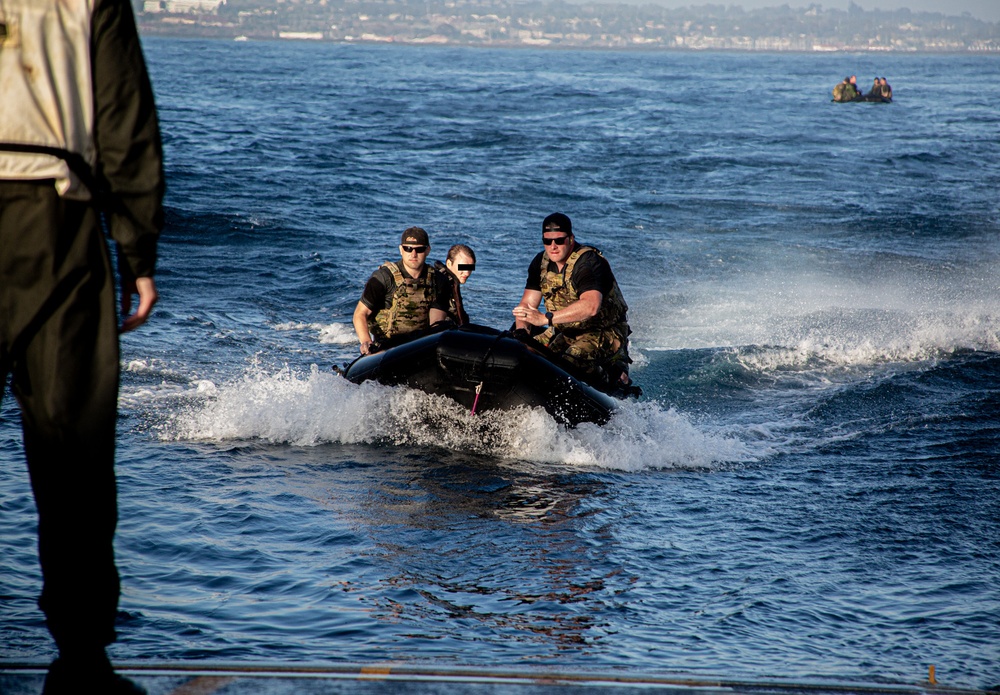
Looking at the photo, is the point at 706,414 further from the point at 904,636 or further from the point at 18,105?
the point at 18,105

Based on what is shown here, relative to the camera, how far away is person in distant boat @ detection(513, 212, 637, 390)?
→ 324 inches

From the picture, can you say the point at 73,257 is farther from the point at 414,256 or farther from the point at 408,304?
the point at 408,304

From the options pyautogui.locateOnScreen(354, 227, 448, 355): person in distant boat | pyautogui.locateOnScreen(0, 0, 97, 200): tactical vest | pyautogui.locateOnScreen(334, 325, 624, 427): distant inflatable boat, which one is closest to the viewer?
pyautogui.locateOnScreen(0, 0, 97, 200): tactical vest

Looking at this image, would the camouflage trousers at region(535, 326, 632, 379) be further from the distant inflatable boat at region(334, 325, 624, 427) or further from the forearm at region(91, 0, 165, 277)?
the forearm at region(91, 0, 165, 277)

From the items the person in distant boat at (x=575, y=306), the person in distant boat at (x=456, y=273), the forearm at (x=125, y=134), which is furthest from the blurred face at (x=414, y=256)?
the forearm at (x=125, y=134)

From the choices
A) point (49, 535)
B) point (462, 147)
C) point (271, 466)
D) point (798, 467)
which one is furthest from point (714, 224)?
point (49, 535)

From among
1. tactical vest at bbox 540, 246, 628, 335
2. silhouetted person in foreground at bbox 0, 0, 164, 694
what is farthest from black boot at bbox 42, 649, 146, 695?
tactical vest at bbox 540, 246, 628, 335

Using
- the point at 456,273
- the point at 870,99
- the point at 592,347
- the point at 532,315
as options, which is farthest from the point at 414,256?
the point at 870,99

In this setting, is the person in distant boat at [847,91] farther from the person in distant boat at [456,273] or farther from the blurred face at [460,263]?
the blurred face at [460,263]

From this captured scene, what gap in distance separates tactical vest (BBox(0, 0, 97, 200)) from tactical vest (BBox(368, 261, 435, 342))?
6313 millimetres

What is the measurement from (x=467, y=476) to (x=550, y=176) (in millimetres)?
19172

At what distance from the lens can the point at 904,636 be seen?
4863 mm

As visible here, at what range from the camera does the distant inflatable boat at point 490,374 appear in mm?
8023

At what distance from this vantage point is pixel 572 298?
844 cm
